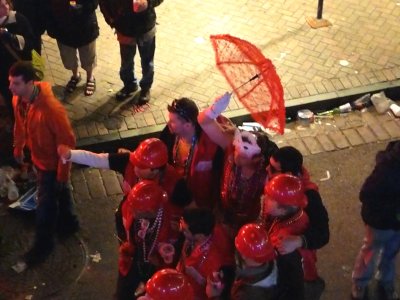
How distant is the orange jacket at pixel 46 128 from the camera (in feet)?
17.8

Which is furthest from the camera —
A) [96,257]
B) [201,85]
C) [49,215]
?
[201,85]

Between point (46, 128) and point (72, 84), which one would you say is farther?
point (72, 84)

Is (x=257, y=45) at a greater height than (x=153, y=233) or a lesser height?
lesser

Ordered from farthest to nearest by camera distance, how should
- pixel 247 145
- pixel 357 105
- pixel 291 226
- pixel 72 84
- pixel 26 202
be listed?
pixel 72 84 → pixel 357 105 → pixel 26 202 → pixel 247 145 → pixel 291 226

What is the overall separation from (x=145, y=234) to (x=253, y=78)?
1472 mm

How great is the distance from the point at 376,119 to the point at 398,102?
0.52 meters

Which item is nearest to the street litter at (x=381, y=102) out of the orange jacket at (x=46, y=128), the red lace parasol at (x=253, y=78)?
the red lace parasol at (x=253, y=78)

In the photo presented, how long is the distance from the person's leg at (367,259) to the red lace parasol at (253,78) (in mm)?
1288

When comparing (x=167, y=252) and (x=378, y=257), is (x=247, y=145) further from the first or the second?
(x=378, y=257)

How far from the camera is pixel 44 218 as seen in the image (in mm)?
6051

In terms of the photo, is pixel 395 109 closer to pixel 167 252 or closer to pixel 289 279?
pixel 289 279

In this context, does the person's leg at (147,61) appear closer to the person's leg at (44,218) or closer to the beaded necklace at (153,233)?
the person's leg at (44,218)

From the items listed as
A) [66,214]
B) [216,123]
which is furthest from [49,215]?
[216,123]

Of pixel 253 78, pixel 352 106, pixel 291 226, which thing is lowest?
pixel 352 106
